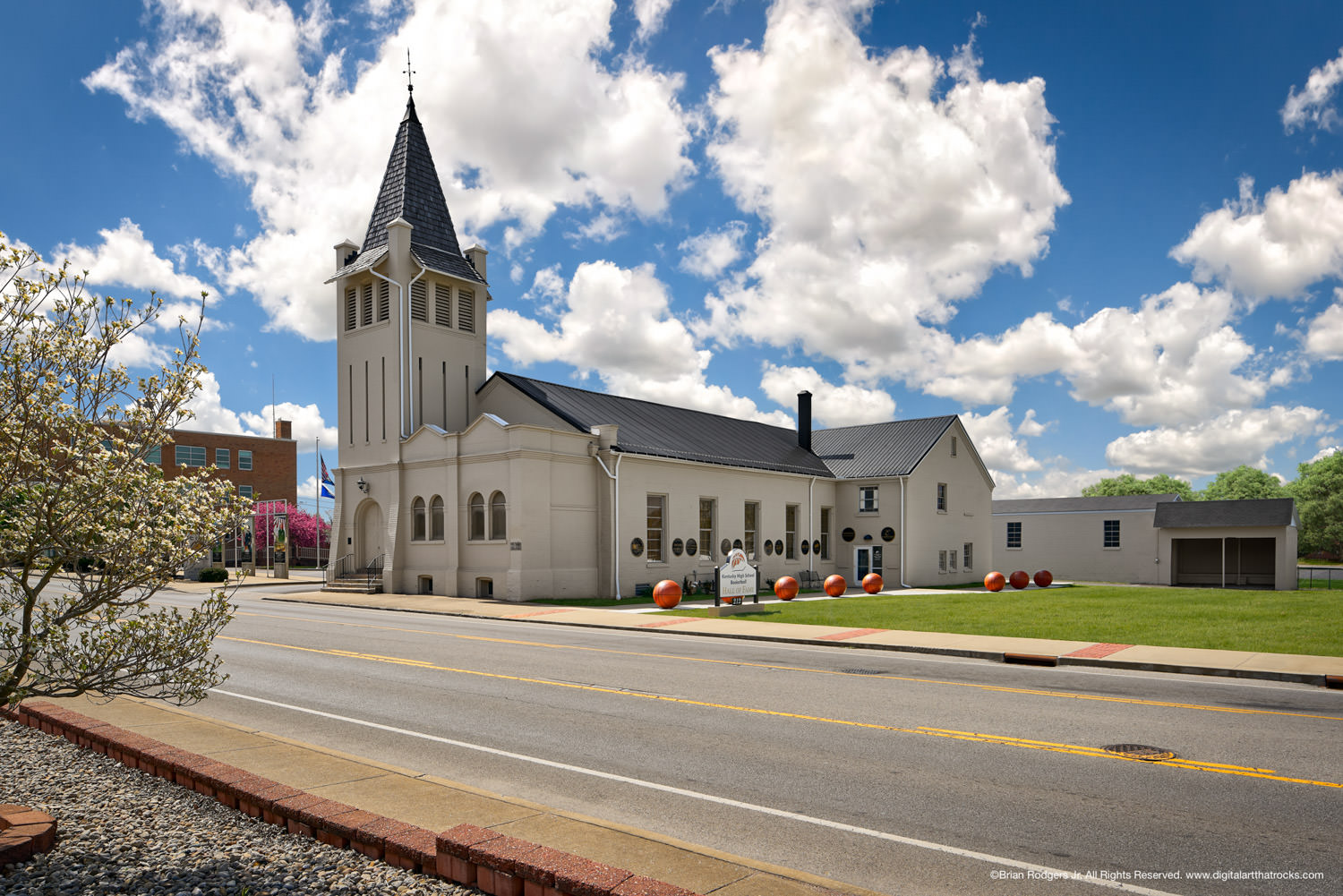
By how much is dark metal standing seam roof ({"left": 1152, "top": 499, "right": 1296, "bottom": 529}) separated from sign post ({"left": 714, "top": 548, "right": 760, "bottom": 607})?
3211 centimetres

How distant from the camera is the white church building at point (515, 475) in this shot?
98.9 feet

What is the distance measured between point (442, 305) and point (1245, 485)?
12177 centimetres

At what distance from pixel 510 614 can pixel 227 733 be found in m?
16.1

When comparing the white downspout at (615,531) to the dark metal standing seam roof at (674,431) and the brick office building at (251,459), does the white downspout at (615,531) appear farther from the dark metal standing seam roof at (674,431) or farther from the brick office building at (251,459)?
the brick office building at (251,459)

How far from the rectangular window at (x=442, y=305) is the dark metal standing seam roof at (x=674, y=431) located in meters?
2.89

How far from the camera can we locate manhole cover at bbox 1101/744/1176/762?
319 inches

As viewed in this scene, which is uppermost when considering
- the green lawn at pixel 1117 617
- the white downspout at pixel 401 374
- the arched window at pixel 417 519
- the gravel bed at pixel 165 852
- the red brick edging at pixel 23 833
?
the white downspout at pixel 401 374

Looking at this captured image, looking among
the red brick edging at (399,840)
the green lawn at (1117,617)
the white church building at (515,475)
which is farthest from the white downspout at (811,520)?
the red brick edging at (399,840)

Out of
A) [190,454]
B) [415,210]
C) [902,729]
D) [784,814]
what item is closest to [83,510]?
[784,814]

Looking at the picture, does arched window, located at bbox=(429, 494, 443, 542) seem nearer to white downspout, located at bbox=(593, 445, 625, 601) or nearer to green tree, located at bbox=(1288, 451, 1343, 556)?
white downspout, located at bbox=(593, 445, 625, 601)

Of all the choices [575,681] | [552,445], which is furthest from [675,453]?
[575,681]

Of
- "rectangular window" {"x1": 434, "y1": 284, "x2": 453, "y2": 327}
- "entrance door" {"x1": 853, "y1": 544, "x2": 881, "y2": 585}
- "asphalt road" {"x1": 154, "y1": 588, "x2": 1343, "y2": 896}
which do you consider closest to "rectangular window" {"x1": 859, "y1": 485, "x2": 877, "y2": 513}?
"entrance door" {"x1": 853, "y1": 544, "x2": 881, "y2": 585}

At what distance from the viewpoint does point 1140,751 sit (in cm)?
834

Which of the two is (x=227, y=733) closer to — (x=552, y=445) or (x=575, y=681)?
(x=575, y=681)
